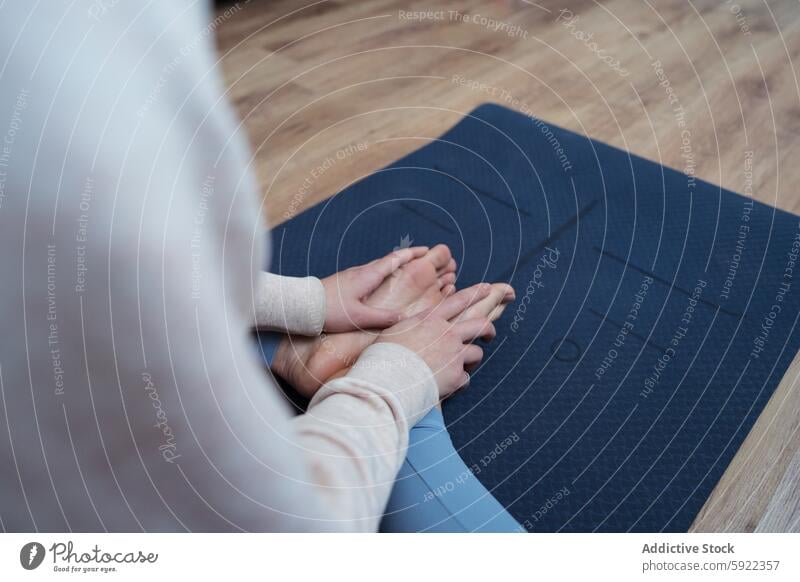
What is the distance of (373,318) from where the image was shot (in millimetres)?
627

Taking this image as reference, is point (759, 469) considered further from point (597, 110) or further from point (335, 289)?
point (597, 110)

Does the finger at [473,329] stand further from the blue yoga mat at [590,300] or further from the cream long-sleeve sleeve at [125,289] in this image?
the cream long-sleeve sleeve at [125,289]

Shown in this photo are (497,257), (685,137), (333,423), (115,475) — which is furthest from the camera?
(685,137)

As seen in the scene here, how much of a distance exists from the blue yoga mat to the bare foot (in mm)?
49

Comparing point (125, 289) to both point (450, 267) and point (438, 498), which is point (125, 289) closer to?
point (438, 498)

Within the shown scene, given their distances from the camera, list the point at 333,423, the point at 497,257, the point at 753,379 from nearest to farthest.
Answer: the point at 333,423 < the point at 753,379 < the point at 497,257

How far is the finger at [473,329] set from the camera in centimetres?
61

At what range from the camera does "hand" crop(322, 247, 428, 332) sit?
0.63m

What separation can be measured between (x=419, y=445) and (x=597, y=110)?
680mm
